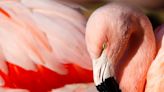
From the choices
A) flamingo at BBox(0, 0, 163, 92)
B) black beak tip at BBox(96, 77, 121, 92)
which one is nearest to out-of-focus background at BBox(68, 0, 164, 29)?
flamingo at BBox(0, 0, 163, 92)

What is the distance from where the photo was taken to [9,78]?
48.7 inches

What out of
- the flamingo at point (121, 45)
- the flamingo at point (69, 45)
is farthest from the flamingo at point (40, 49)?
the flamingo at point (121, 45)

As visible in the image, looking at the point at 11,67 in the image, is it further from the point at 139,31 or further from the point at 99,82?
the point at 139,31

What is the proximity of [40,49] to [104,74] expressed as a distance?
27 cm

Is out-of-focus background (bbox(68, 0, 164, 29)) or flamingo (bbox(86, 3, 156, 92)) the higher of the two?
flamingo (bbox(86, 3, 156, 92))

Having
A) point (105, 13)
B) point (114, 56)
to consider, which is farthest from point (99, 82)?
point (105, 13)

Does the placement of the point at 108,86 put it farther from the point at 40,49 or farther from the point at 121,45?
the point at 40,49

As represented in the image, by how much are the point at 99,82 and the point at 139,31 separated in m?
0.22

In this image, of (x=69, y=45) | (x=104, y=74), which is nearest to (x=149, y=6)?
(x=69, y=45)

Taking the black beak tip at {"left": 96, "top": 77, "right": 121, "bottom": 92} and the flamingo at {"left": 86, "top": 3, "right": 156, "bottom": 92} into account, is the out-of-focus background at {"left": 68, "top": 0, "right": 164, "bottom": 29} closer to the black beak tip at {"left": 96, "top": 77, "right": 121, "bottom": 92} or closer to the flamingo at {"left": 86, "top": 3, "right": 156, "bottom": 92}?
the flamingo at {"left": 86, "top": 3, "right": 156, "bottom": 92}

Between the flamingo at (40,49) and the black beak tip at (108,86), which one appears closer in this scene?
the black beak tip at (108,86)

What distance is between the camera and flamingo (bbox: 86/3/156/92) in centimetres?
110

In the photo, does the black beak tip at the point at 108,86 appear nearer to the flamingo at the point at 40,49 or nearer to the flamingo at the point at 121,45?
the flamingo at the point at 121,45

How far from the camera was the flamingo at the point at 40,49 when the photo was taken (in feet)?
4.07
